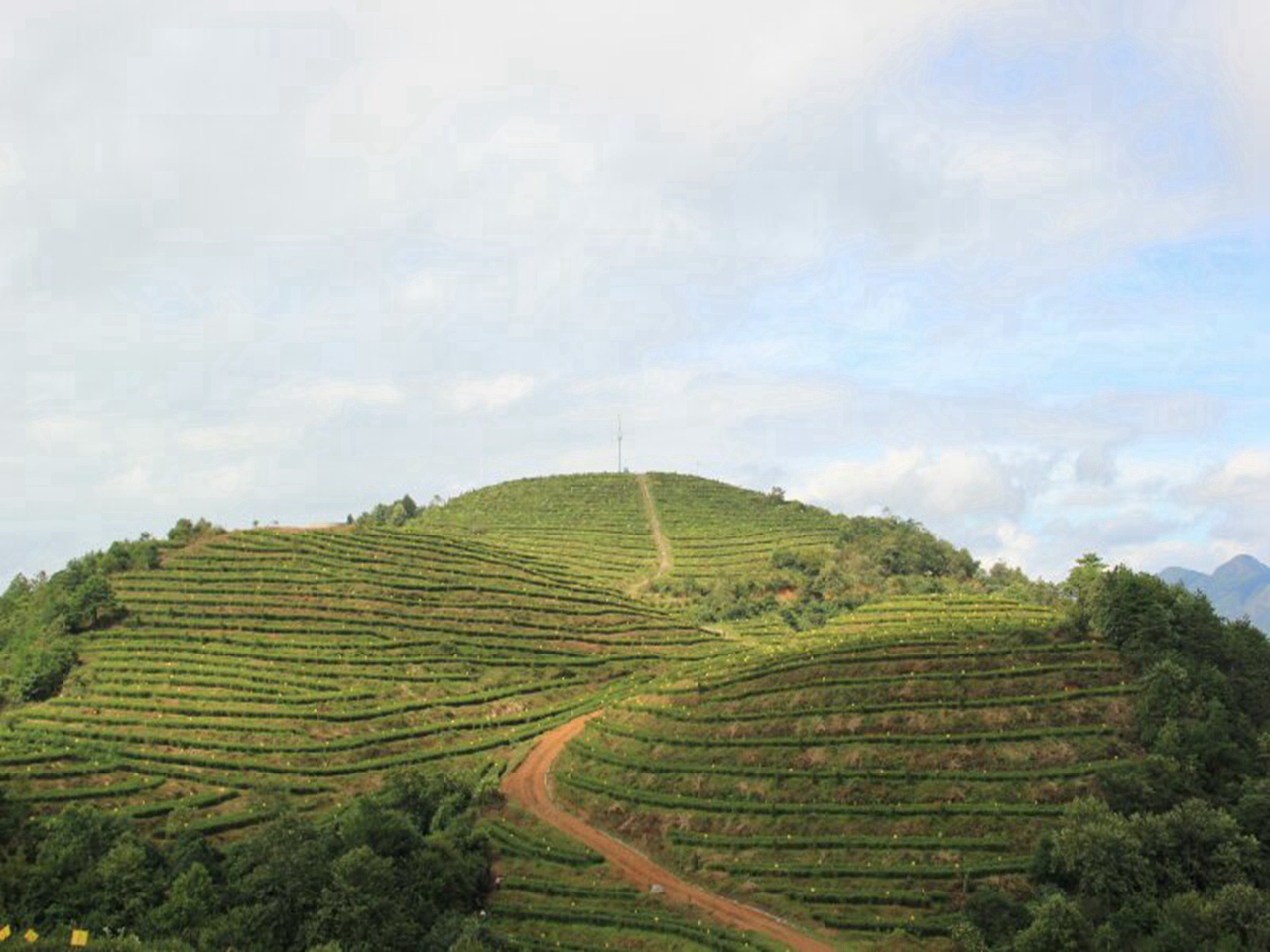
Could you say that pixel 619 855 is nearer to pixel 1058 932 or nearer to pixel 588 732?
pixel 588 732

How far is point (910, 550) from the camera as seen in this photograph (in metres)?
112

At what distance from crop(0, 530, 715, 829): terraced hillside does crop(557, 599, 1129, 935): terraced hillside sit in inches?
506

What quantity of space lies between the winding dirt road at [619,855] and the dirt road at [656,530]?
4953 cm

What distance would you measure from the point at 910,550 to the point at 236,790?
75993 mm

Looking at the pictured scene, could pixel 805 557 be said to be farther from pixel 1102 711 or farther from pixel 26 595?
pixel 26 595

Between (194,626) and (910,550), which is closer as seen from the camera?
(194,626)

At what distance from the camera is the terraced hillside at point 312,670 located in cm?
6097

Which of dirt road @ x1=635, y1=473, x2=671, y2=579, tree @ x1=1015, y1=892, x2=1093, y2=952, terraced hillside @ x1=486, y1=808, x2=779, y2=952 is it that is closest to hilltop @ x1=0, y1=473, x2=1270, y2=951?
terraced hillside @ x1=486, y1=808, x2=779, y2=952

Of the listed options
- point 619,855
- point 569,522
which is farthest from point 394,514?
point 619,855

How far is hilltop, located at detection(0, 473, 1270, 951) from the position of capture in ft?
154

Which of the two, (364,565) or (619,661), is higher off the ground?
(364,565)

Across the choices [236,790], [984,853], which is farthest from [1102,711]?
[236,790]

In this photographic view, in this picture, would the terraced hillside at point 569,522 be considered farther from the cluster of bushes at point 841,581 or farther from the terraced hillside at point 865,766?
the terraced hillside at point 865,766

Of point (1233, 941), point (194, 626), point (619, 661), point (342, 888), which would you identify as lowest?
point (1233, 941)
